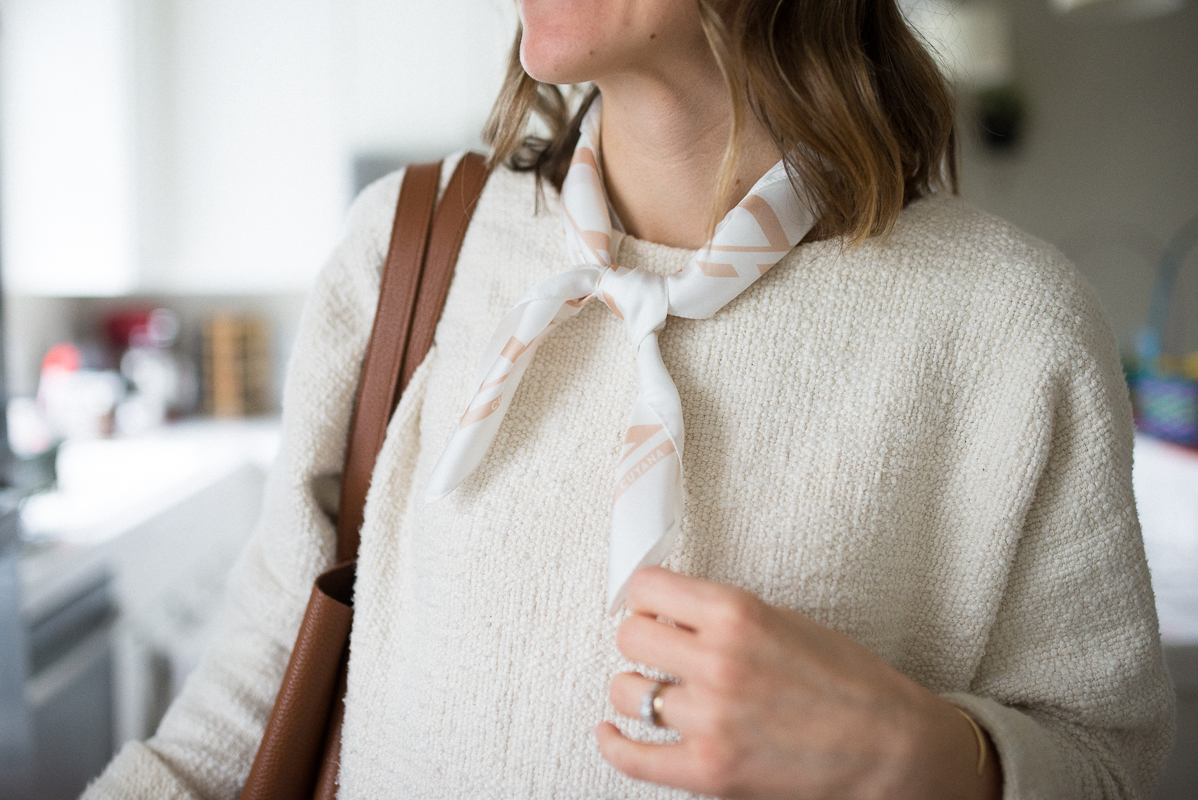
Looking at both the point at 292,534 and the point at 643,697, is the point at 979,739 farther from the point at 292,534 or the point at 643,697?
the point at 292,534

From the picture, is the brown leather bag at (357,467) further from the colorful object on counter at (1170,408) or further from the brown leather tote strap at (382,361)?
the colorful object on counter at (1170,408)

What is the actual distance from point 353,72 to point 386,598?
2106mm

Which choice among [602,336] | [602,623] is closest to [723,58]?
[602,336]

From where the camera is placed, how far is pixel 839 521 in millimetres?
567

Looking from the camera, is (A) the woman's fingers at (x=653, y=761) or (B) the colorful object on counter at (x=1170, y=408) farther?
(B) the colorful object on counter at (x=1170, y=408)

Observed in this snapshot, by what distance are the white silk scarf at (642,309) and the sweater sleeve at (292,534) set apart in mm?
169

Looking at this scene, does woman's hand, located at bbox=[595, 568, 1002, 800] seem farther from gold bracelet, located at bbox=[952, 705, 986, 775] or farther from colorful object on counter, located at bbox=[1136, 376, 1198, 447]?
colorful object on counter, located at bbox=[1136, 376, 1198, 447]

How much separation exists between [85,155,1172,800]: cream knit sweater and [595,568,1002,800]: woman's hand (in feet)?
0.28

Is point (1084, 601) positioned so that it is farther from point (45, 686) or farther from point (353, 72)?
point (353, 72)

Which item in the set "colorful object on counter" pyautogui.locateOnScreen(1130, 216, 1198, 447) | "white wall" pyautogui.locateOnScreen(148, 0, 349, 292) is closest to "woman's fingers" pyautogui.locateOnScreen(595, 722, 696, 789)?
"colorful object on counter" pyautogui.locateOnScreen(1130, 216, 1198, 447)

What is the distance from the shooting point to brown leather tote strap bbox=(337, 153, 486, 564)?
0.67 metres

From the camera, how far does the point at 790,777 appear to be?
0.47 metres

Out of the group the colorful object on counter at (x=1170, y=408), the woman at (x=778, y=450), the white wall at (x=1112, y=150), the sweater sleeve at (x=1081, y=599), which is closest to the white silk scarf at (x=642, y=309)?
the woman at (x=778, y=450)

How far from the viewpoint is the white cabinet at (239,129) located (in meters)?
2.11
